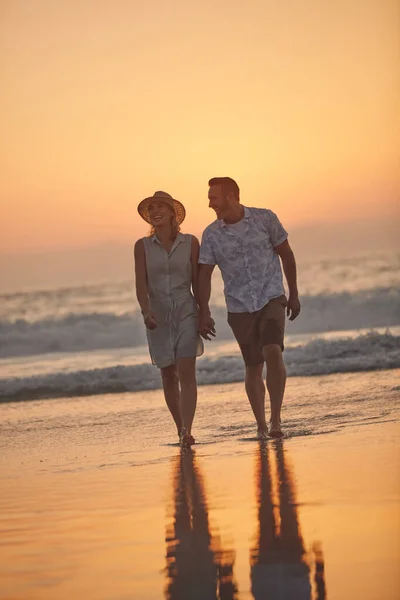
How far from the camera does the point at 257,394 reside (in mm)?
6863

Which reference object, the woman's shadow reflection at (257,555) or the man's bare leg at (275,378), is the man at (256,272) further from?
the woman's shadow reflection at (257,555)

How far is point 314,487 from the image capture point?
4.74 meters

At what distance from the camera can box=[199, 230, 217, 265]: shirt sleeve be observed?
6.89 meters

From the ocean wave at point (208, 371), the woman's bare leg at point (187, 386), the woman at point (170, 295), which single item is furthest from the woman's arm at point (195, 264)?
the ocean wave at point (208, 371)

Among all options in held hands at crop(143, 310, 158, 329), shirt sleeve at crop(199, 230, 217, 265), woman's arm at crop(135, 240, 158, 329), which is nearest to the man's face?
shirt sleeve at crop(199, 230, 217, 265)

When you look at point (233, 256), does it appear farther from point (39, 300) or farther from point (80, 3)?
point (39, 300)

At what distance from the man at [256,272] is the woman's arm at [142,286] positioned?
0.33m

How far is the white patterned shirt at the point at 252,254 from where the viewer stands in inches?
268

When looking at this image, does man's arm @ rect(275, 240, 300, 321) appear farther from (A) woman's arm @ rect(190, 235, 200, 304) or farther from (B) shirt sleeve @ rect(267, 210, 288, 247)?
(A) woman's arm @ rect(190, 235, 200, 304)

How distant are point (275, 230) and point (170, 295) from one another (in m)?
0.79

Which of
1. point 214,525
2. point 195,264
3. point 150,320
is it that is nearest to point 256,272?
point 195,264

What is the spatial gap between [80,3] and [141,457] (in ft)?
20.3

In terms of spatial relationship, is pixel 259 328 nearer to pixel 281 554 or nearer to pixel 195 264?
pixel 195 264

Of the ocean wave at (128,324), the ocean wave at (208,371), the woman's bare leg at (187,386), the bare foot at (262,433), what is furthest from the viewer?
the ocean wave at (128,324)
